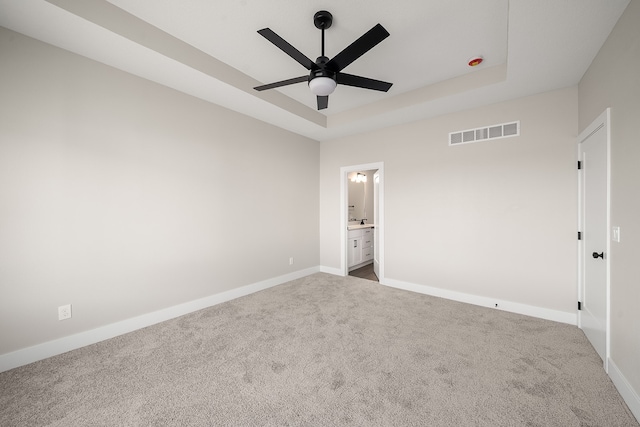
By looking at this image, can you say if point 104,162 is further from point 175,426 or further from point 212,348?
point 175,426

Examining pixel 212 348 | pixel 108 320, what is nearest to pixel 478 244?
pixel 212 348

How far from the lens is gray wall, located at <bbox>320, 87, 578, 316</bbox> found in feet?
9.57

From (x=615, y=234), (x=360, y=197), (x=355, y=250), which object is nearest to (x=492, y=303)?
(x=615, y=234)

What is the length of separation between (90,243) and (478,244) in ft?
14.8

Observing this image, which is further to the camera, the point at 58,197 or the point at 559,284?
the point at 559,284

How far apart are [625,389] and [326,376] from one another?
2025 mm

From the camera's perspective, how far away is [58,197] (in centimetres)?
226

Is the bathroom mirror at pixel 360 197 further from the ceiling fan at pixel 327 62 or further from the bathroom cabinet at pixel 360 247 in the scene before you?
the ceiling fan at pixel 327 62

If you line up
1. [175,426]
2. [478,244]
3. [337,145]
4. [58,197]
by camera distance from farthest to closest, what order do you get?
[337,145]
[478,244]
[58,197]
[175,426]

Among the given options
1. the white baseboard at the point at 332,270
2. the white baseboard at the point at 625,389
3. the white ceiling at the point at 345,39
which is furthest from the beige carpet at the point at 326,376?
the white ceiling at the point at 345,39

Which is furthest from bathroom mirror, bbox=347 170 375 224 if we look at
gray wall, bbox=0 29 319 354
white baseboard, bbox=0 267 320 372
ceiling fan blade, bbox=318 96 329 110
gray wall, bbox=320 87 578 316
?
ceiling fan blade, bbox=318 96 329 110

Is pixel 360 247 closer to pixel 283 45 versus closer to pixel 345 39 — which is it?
pixel 345 39

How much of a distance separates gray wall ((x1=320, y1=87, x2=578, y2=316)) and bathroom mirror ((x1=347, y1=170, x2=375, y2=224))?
184cm

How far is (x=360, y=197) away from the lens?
666cm
